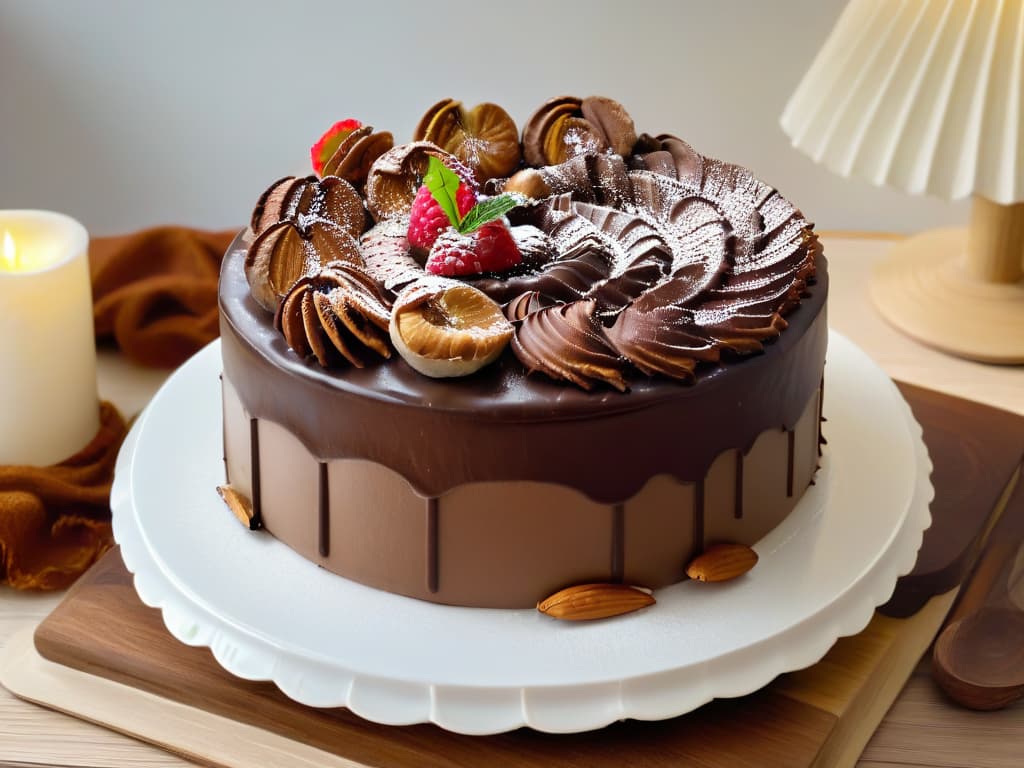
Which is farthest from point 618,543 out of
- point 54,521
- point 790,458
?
point 54,521

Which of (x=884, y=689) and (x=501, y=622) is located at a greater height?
(x=501, y=622)

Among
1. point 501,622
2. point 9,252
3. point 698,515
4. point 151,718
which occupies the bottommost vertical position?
point 151,718

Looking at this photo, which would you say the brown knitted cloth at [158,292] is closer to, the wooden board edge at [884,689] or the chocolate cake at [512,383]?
the chocolate cake at [512,383]

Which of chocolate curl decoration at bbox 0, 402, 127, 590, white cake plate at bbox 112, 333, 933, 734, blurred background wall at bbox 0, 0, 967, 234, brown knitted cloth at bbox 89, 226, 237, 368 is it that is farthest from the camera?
blurred background wall at bbox 0, 0, 967, 234

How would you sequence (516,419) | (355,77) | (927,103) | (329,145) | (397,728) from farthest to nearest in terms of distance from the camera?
(355,77)
(927,103)
(329,145)
(397,728)
(516,419)

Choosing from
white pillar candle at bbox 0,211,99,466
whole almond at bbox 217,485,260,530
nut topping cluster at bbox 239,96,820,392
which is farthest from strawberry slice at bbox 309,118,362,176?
whole almond at bbox 217,485,260,530

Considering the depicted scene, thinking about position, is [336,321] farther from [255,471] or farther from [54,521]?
[54,521]

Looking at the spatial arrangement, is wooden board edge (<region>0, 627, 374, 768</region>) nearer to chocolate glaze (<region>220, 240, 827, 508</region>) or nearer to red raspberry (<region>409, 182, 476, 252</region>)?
chocolate glaze (<region>220, 240, 827, 508</region>)
